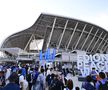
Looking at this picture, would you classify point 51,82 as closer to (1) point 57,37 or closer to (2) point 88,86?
(2) point 88,86

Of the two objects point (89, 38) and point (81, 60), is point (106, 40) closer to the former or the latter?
point (89, 38)

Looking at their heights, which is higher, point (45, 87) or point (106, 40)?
point (106, 40)

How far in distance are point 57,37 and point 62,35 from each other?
2329 mm

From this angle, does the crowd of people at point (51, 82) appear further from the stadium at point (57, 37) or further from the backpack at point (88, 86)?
the stadium at point (57, 37)

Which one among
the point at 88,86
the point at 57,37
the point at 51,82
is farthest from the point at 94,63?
the point at 57,37

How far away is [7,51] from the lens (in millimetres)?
61438

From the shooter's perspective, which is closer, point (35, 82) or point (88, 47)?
point (35, 82)

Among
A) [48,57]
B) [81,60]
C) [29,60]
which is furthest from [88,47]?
[81,60]

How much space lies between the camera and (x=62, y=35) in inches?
2416

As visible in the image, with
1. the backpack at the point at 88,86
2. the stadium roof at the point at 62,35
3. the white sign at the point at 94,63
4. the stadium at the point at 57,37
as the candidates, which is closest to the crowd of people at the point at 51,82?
the backpack at the point at 88,86

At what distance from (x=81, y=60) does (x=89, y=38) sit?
166ft

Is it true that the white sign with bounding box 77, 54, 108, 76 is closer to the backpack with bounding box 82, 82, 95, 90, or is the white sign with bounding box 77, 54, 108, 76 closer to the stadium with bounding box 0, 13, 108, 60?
the backpack with bounding box 82, 82, 95, 90

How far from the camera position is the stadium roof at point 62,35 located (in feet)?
194

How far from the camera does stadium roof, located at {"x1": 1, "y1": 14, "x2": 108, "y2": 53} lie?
59.1 m
